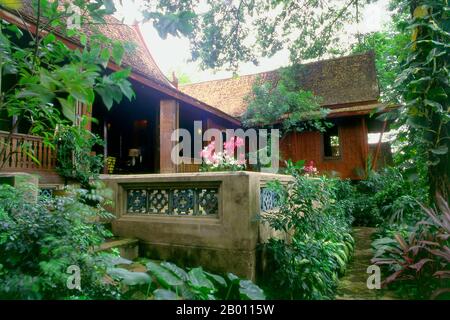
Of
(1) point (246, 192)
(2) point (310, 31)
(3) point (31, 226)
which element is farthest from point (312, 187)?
(2) point (310, 31)

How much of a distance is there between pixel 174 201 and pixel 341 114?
11127mm

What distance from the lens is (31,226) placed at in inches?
79.6

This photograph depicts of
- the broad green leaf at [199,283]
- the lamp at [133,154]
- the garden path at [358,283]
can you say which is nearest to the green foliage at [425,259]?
the garden path at [358,283]

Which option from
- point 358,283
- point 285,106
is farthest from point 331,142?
point 358,283

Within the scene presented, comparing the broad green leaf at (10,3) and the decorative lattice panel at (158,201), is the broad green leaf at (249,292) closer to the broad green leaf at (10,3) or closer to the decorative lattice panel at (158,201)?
the decorative lattice panel at (158,201)

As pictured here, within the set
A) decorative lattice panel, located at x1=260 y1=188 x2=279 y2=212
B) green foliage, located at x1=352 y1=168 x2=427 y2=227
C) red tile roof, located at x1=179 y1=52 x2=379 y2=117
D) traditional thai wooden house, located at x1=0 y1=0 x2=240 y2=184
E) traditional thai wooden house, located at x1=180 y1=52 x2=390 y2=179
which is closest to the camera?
decorative lattice panel, located at x1=260 y1=188 x2=279 y2=212

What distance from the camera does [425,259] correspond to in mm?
3006

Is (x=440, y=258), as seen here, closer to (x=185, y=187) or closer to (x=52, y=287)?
(x=185, y=187)

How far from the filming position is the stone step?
3394 mm

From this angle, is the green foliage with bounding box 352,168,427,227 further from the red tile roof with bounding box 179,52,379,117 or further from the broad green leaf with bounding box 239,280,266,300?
the red tile roof with bounding box 179,52,379,117

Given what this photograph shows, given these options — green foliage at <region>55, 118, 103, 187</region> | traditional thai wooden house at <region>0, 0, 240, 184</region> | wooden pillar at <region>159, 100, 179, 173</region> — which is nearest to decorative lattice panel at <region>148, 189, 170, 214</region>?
green foliage at <region>55, 118, 103, 187</region>

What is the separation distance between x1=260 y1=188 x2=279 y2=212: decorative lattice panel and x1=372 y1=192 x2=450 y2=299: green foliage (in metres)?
1.38

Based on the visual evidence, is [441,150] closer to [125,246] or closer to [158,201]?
[158,201]
